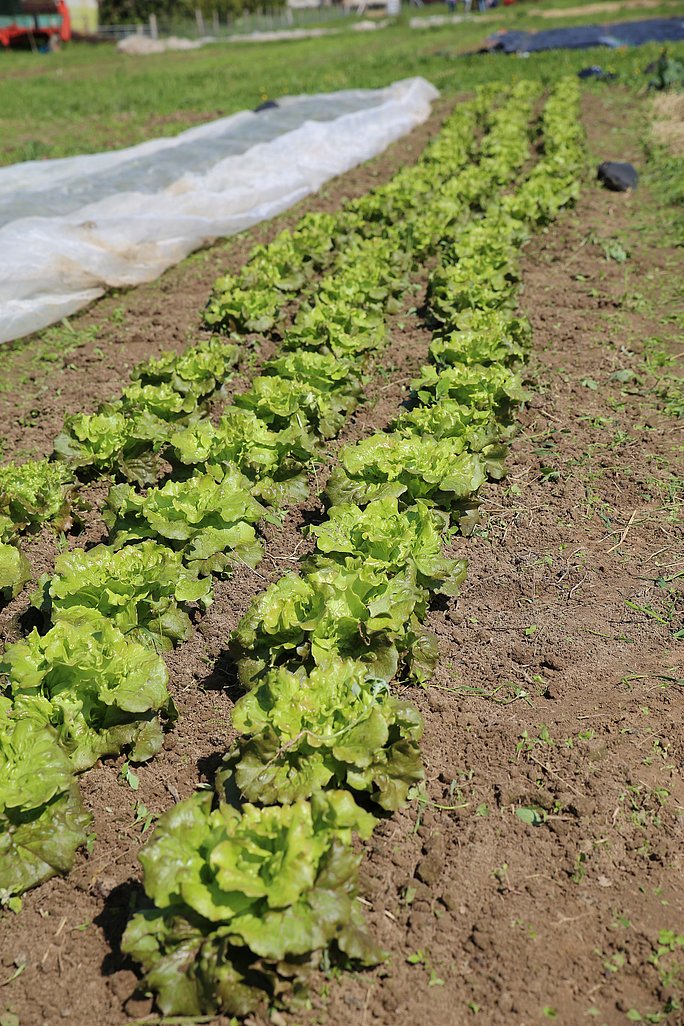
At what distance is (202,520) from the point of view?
511cm

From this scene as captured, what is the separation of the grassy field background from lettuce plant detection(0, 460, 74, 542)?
13.1m

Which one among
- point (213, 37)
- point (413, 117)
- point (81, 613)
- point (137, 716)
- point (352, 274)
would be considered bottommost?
point (137, 716)

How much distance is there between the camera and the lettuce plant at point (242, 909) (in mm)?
2908

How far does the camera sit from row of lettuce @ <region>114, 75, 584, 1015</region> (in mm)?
2961

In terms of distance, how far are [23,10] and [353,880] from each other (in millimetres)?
50328

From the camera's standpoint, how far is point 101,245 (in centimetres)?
955

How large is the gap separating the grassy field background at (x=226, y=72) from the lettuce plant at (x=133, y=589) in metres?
14.4

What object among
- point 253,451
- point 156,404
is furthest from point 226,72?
point 253,451

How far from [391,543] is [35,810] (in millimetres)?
2225

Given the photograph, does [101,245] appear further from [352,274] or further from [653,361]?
[653,361]

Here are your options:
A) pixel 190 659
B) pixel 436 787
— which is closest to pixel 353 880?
pixel 436 787

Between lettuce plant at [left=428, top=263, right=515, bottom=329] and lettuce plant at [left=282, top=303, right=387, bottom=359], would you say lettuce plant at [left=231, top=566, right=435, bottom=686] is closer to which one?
lettuce plant at [left=282, top=303, right=387, bottom=359]

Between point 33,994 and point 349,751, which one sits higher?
point 349,751

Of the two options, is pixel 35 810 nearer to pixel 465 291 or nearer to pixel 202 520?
pixel 202 520
